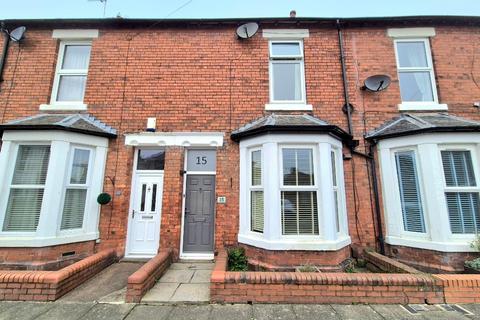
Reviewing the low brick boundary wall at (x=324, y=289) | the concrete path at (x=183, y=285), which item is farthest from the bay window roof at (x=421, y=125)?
the concrete path at (x=183, y=285)

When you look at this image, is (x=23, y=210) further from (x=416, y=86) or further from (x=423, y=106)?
(x=416, y=86)

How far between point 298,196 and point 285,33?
4.49 m

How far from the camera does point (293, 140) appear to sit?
16.1 ft

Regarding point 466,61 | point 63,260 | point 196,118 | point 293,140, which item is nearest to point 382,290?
point 293,140

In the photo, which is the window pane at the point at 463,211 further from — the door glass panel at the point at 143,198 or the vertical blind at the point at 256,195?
the door glass panel at the point at 143,198

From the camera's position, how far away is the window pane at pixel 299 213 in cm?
472

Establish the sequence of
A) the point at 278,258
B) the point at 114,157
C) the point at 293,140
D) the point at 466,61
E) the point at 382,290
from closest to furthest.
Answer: the point at 382,290, the point at 278,258, the point at 293,140, the point at 114,157, the point at 466,61

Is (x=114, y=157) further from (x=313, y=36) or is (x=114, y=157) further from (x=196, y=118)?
(x=313, y=36)

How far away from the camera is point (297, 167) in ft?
16.1

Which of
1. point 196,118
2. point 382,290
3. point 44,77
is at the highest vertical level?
point 44,77

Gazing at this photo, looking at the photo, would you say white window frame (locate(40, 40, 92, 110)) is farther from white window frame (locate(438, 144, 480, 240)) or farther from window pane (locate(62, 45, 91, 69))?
white window frame (locate(438, 144, 480, 240))

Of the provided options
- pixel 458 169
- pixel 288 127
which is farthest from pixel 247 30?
pixel 458 169

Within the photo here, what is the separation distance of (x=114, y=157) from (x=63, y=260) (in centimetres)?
237

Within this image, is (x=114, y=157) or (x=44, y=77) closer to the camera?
(x=114, y=157)
